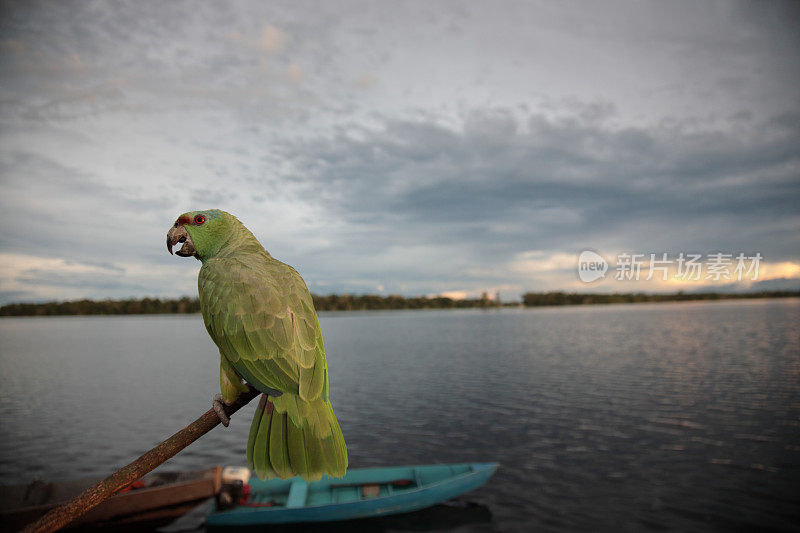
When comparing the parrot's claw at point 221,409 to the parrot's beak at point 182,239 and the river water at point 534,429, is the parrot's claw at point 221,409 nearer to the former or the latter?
the parrot's beak at point 182,239

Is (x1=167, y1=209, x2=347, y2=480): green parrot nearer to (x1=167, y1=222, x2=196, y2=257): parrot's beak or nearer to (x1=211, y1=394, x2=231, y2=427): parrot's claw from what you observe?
(x1=211, y1=394, x2=231, y2=427): parrot's claw

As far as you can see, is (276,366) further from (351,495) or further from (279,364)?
(351,495)

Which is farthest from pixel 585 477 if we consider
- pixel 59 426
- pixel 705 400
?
pixel 59 426

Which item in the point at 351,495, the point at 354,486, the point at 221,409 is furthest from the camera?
the point at 354,486

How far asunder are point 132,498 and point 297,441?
55.3ft

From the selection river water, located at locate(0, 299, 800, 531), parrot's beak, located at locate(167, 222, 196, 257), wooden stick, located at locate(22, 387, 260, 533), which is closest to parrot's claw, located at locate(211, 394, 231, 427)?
wooden stick, located at locate(22, 387, 260, 533)

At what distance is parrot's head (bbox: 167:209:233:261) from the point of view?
309 cm

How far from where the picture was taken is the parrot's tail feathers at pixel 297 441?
2588mm

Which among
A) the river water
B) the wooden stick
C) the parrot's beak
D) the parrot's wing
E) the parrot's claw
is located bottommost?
the river water

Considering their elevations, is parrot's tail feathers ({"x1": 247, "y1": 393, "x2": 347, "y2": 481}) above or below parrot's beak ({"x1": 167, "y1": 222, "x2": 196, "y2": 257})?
below

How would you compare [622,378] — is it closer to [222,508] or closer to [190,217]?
[222,508]

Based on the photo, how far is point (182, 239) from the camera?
311 centimetres

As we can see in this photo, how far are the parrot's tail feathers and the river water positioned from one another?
60.2ft

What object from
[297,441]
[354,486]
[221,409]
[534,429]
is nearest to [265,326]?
[221,409]
